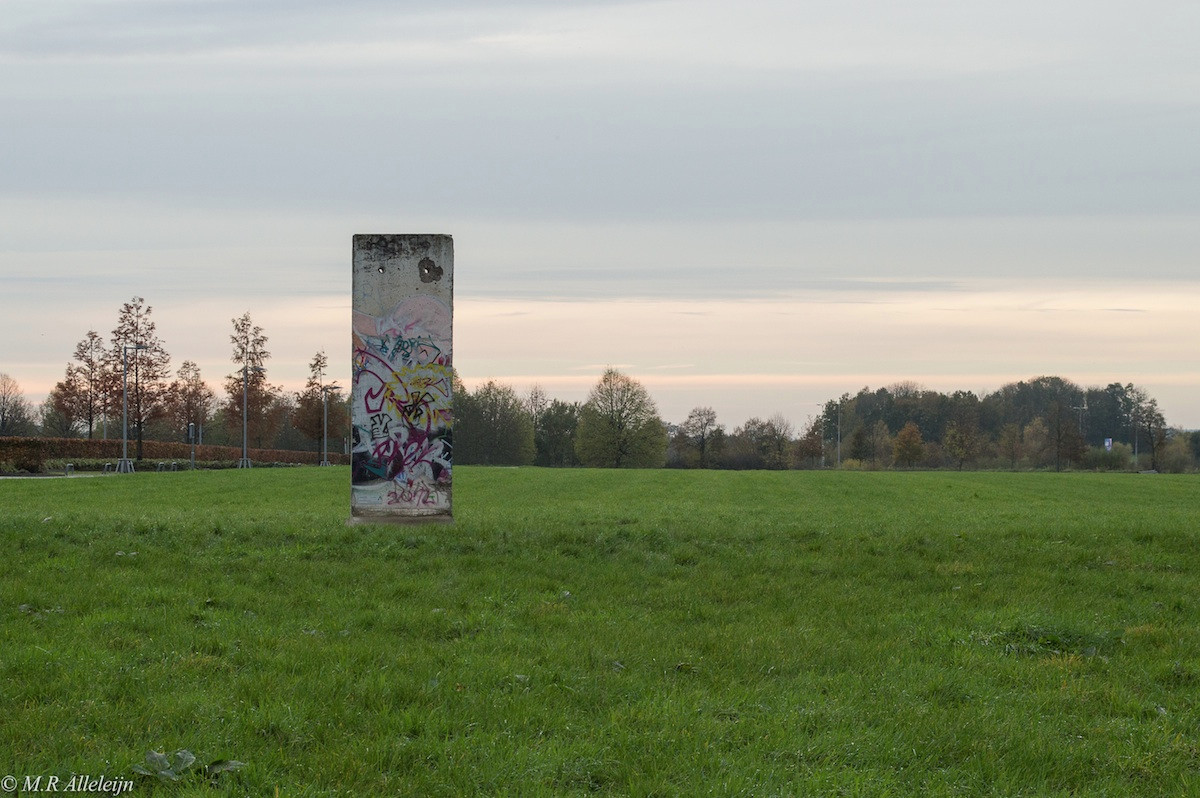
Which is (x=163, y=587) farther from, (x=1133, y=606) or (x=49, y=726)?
(x=1133, y=606)

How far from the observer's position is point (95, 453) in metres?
61.0

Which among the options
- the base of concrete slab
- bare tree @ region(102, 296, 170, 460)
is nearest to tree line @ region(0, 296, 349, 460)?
bare tree @ region(102, 296, 170, 460)

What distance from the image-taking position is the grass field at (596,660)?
18.1 ft

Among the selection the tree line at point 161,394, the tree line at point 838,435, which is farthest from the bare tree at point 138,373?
the tree line at point 838,435

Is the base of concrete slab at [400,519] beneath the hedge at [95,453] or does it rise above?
beneath

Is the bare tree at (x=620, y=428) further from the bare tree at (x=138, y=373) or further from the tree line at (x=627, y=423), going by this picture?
the bare tree at (x=138, y=373)

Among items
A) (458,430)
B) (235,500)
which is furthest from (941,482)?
(458,430)

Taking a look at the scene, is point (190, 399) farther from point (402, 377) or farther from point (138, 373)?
point (402, 377)

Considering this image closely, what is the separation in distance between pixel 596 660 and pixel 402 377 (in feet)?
26.9

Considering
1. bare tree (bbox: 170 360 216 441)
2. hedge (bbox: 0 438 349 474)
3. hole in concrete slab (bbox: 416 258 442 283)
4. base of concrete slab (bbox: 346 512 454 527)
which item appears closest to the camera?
hole in concrete slab (bbox: 416 258 442 283)

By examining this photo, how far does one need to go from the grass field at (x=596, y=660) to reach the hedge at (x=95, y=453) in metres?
37.3

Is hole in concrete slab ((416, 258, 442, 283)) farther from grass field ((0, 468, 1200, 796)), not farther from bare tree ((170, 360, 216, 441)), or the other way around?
bare tree ((170, 360, 216, 441))

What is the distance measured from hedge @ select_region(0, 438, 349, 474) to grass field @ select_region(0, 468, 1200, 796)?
3728 centimetres

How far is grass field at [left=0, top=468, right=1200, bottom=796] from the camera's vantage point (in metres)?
5.51
